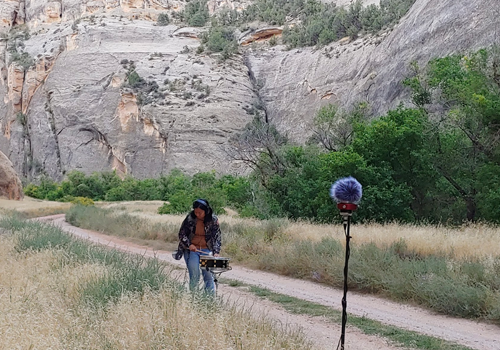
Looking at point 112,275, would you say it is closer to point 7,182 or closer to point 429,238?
point 429,238

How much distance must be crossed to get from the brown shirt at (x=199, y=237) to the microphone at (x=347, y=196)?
2.99m

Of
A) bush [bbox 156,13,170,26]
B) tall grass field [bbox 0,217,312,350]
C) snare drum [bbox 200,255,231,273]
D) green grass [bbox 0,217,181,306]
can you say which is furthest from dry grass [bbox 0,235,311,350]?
bush [bbox 156,13,170,26]

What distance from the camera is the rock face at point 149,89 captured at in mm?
55562

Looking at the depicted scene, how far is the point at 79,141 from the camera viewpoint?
2731 inches

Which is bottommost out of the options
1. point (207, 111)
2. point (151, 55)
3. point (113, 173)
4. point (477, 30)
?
point (113, 173)

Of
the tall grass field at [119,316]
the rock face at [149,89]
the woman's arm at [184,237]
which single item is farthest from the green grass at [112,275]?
the rock face at [149,89]

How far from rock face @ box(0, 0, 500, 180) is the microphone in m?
38.8

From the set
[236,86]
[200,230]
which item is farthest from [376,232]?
[236,86]

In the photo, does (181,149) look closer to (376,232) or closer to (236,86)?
(236,86)

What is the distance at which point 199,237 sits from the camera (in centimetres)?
729

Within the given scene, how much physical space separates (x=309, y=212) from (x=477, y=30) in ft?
69.4

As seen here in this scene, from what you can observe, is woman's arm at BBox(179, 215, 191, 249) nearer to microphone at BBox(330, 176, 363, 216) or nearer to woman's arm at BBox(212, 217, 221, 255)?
woman's arm at BBox(212, 217, 221, 255)

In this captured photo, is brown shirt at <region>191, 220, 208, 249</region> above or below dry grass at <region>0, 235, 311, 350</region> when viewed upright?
above

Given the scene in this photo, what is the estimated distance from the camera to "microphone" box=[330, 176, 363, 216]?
456 centimetres
